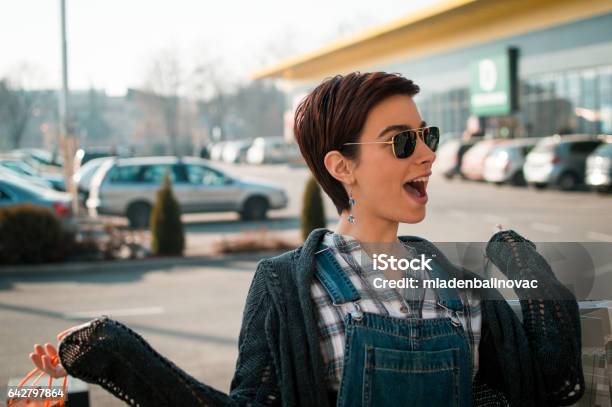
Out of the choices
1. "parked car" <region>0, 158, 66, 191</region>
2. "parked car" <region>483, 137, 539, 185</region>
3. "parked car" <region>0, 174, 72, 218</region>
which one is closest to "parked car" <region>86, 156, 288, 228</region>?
"parked car" <region>0, 174, 72, 218</region>

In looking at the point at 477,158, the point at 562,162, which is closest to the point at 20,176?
the point at 562,162

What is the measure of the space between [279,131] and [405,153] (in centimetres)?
8753

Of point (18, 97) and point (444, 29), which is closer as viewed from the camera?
point (18, 97)

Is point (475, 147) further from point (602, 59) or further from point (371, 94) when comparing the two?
point (371, 94)

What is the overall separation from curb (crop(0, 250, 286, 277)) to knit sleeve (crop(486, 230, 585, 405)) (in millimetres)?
11352

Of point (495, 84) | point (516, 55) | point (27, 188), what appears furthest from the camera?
point (495, 84)

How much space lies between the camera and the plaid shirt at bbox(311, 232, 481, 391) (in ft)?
5.85

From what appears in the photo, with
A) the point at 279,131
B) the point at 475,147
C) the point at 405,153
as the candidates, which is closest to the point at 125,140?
the point at 279,131

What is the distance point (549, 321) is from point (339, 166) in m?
0.58

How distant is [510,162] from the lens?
86.8 ft

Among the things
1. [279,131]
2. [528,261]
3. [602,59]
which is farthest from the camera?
[279,131]

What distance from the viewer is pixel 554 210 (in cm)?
1925

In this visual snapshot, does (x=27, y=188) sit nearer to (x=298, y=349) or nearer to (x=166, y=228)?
(x=166, y=228)

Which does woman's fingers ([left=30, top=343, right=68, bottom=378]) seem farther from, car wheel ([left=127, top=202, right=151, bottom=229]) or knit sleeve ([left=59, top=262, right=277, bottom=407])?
car wheel ([left=127, top=202, right=151, bottom=229])
